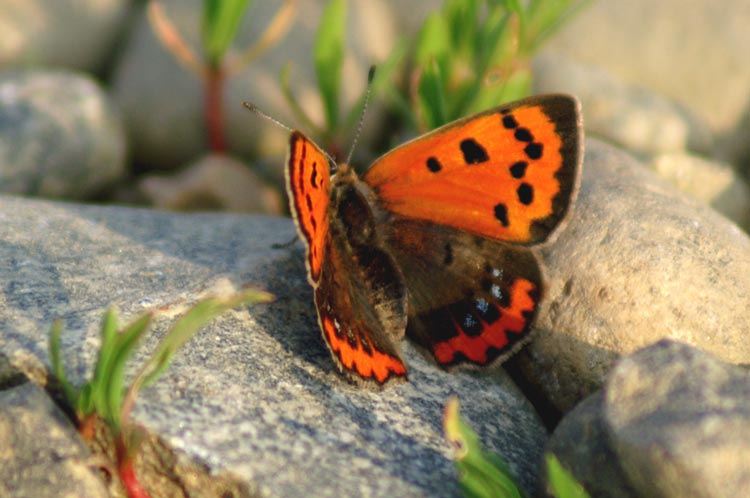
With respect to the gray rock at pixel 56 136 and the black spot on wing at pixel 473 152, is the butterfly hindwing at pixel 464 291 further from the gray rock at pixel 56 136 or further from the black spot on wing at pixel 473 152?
the gray rock at pixel 56 136

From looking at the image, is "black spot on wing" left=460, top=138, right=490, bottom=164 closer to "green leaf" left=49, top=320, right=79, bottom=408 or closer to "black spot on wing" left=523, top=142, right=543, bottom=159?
"black spot on wing" left=523, top=142, right=543, bottom=159

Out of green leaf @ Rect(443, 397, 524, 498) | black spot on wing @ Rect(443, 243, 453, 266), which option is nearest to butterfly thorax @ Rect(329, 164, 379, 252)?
black spot on wing @ Rect(443, 243, 453, 266)

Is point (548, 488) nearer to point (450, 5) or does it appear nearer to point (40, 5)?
point (450, 5)

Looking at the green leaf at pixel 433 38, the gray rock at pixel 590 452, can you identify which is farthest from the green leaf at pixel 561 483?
the green leaf at pixel 433 38

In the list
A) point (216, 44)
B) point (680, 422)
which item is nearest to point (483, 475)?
point (680, 422)

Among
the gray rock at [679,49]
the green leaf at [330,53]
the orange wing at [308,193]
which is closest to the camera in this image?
the orange wing at [308,193]

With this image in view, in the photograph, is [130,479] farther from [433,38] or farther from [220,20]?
[433,38]
